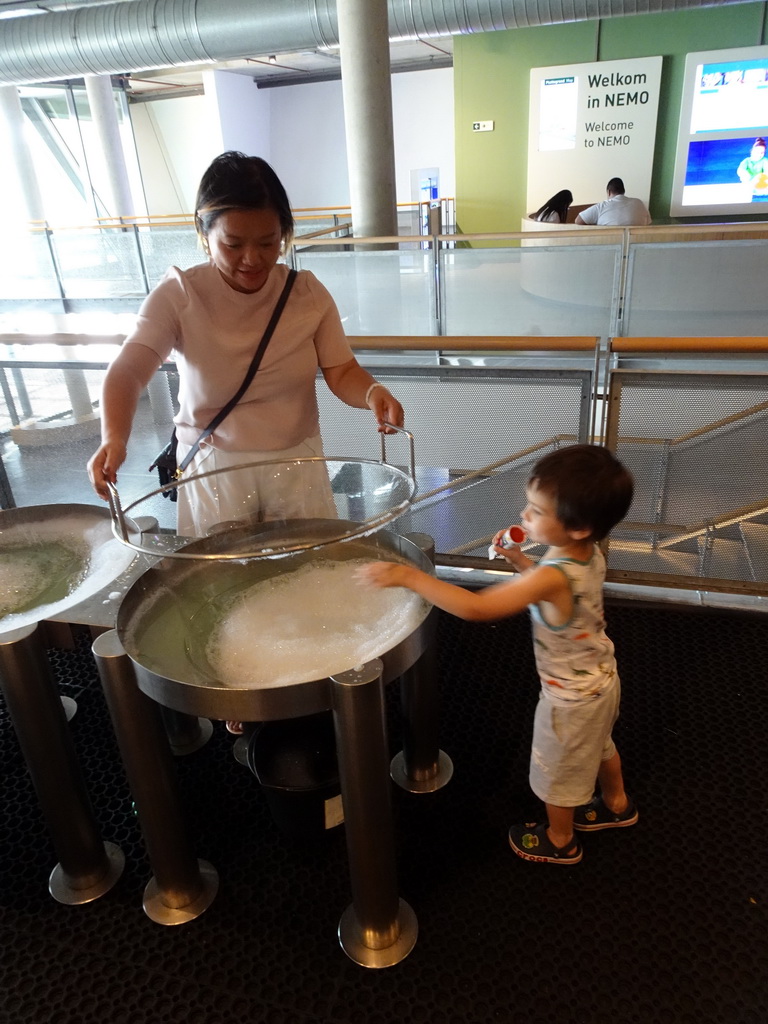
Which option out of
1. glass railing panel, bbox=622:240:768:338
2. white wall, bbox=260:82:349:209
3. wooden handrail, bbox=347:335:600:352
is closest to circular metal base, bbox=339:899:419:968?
wooden handrail, bbox=347:335:600:352

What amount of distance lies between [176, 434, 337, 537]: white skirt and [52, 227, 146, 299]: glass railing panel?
7675mm

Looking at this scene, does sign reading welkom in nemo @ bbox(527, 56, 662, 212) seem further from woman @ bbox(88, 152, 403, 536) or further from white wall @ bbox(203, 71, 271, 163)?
woman @ bbox(88, 152, 403, 536)

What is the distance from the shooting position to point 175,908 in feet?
5.03

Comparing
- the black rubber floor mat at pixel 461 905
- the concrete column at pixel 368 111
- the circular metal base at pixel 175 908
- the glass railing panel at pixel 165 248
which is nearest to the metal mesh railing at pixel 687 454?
the black rubber floor mat at pixel 461 905

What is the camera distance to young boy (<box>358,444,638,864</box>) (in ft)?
4.19

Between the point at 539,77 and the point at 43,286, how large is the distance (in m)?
7.62

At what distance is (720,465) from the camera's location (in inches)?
93.8

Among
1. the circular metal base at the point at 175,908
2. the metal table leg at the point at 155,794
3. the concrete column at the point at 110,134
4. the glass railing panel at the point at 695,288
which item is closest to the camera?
the metal table leg at the point at 155,794

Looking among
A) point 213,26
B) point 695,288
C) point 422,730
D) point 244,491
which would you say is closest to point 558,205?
point 695,288

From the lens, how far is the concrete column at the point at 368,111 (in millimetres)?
6855

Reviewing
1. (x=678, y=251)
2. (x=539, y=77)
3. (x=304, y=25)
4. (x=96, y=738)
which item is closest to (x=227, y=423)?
(x=96, y=738)

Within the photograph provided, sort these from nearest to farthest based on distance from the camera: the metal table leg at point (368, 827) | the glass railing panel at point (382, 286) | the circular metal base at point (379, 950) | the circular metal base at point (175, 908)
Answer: the metal table leg at point (368, 827) → the circular metal base at point (379, 950) → the circular metal base at point (175, 908) → the glass railing panel at point (382, 286)

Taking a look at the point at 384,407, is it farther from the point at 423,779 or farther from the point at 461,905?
the point at 461,905

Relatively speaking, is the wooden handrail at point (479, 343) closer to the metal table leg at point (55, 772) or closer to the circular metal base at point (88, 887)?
the metal table leg at point (55, 772)
